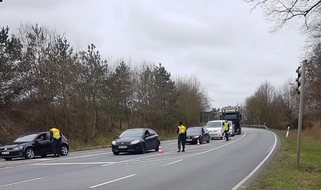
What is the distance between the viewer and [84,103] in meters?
41.3

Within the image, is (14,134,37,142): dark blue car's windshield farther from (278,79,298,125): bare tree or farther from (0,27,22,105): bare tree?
(278,79,298,125): bare tree

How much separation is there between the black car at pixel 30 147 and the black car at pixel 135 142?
3.58m

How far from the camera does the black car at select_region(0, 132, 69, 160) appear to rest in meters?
23.3

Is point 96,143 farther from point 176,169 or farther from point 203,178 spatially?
point 203,178

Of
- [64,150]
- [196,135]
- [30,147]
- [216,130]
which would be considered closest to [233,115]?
[216,130]

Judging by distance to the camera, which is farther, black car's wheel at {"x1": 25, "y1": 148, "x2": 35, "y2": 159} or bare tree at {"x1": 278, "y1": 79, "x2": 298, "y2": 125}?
bare tree at {"x1": 278, "y1": 79, "x2": 298, "y2": 125}

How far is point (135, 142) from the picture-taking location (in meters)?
24.5

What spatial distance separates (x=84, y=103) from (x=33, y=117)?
5.90 metres

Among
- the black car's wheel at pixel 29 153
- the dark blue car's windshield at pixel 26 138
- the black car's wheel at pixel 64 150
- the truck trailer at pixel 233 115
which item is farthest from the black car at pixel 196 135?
the truck trailer at pixel 233 115

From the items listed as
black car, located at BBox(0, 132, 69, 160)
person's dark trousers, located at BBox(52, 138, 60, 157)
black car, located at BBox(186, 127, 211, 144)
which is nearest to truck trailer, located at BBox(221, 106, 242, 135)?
black car, located at BBox(186, 127, 211, 144)

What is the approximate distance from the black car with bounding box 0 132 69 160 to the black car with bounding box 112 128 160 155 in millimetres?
3575

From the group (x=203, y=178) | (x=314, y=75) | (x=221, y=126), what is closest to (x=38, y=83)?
(x=221, y=126)

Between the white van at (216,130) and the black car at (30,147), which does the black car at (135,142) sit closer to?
the black car at (30,147)

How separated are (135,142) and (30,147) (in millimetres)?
5749
